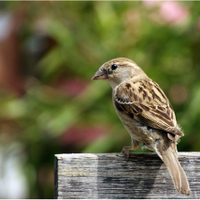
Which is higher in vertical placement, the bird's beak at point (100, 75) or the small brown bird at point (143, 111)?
the bird's beak at point (100, 75)

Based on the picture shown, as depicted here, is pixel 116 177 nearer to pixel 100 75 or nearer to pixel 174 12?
pixel 100 75

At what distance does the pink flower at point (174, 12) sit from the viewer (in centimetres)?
313

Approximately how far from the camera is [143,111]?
7.05 feet

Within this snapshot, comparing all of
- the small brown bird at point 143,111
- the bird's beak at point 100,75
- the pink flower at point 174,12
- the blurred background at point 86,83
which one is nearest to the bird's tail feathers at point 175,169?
the small brown bird at point 143,111

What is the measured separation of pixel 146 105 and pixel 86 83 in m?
1.16

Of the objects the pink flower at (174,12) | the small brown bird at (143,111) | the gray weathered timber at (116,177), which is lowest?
the gray weathered timber at (116,177)

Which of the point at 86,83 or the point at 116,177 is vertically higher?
the point at 86,83

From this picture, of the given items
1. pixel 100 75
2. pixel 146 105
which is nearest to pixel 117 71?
pixel 100 75

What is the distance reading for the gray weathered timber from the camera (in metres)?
1.60

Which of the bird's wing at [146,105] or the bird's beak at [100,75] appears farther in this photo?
the bird's beak at [100,75]

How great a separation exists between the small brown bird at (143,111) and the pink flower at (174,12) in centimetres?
80

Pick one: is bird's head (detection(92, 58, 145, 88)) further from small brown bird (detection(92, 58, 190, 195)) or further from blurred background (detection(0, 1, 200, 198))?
blurred background (detection(0, 1, 200, 198))

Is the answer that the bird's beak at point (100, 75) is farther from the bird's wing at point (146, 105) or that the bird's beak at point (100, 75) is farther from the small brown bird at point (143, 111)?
the bird's wing at point (146, 105)

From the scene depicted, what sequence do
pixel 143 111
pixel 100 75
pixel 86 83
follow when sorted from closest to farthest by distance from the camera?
pixel 143 111, pixel 100 75, pixel 86 83
